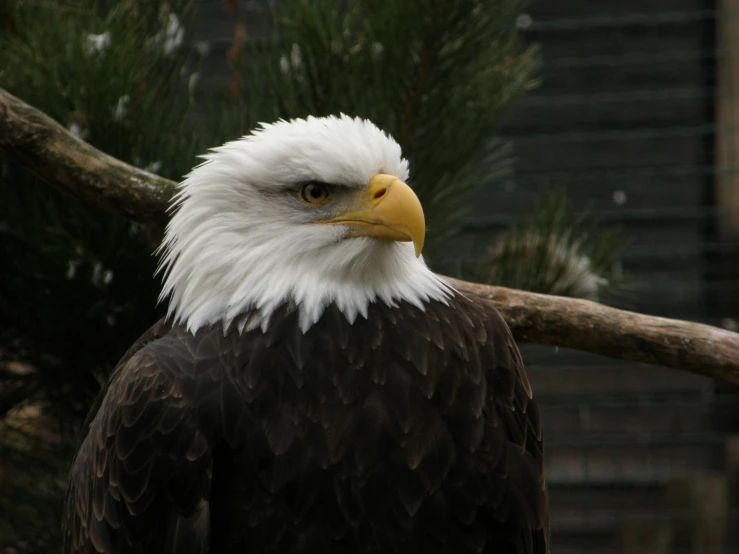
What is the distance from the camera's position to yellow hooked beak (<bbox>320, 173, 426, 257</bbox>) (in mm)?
1589

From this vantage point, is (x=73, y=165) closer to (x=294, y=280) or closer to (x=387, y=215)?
(x=294, y=280)

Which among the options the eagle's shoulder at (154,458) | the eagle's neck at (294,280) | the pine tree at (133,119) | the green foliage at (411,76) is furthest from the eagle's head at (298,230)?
the green foliage at (411,76)

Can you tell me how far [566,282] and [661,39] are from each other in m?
2.46

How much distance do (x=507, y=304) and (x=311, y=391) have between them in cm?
50

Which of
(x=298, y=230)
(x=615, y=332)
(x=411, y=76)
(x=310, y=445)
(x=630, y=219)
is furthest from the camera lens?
(x=630, y=219)

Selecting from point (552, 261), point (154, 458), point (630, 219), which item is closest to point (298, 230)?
point (154, 458)

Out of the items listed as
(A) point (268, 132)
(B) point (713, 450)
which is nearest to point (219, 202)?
(A) point (268, 132)

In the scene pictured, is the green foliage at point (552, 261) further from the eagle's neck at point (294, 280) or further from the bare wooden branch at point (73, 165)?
the bare wooden branch at point (73, 165)

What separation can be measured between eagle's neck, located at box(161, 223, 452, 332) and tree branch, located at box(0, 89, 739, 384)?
0.74ft

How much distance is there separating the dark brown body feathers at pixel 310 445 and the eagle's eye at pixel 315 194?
0.61 feet

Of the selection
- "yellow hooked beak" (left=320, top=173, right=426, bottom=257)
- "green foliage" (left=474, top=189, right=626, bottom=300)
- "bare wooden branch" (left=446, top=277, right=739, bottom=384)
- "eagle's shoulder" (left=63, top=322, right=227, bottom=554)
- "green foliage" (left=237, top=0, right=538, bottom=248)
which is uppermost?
"green foliage" (left=237, top=0, right=538, bottom=248)

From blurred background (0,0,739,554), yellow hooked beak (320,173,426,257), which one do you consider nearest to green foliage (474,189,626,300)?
blurred background (0,0,739,554)

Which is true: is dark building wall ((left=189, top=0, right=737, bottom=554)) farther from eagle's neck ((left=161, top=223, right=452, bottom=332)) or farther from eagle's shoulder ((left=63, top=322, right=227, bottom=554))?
eagle's shoulder ((left=63, top=322, right=227, bottom=554))

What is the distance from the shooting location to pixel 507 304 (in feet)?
6.27
